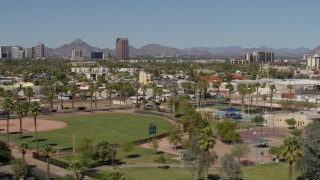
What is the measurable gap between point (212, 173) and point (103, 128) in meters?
49.4

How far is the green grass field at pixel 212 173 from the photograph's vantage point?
64.1 metres

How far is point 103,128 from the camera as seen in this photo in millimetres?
111750

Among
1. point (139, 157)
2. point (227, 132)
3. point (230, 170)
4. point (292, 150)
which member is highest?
point (292, 150)

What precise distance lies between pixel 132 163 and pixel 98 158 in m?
5.29

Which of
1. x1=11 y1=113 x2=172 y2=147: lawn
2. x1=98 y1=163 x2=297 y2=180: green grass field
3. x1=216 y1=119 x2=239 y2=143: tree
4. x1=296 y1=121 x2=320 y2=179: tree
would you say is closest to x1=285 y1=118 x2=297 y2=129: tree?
x1=216 y1=119 x2=239 y2=143: tree

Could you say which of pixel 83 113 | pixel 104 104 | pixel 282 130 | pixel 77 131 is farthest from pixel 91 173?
pixel 104 104

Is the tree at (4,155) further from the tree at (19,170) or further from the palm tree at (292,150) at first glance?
the palm tree at (292,150)

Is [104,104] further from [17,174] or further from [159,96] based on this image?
[17,174]

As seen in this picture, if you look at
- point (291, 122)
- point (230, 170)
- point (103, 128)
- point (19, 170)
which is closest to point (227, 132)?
point (291, 122)

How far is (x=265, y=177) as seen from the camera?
64188mm

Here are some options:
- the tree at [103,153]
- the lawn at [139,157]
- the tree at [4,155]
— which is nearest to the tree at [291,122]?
the lawn at [139,157]

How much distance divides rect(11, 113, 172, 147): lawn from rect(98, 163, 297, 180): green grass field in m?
26.2

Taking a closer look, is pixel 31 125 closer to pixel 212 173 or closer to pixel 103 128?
pixel 103 128

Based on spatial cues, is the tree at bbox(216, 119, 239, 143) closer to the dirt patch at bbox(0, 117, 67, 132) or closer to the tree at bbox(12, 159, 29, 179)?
the dirt patch at bbox(0, 117, 67, 132)
